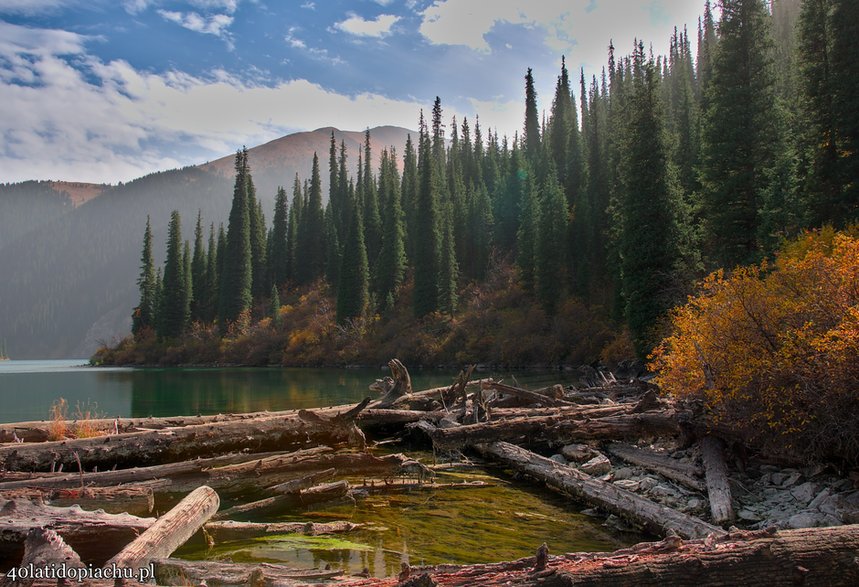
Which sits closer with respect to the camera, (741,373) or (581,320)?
(741,373)

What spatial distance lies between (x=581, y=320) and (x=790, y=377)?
4615 centimetres

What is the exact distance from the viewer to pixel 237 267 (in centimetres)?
9556

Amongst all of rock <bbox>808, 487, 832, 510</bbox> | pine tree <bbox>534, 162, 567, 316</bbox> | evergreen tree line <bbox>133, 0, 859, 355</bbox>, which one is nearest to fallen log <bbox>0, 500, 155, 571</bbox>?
rock <bbox>808, 487, 832, 510</bbox>

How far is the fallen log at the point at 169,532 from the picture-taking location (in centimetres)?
623

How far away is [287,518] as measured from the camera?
9.75 metres

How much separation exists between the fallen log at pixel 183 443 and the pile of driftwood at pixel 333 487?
0.10 ft

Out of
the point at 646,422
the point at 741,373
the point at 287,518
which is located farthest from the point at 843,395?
the point at 287,518

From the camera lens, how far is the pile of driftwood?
480cm

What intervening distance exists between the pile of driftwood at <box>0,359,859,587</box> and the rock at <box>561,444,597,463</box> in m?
0.29

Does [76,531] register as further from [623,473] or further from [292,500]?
[623,473]

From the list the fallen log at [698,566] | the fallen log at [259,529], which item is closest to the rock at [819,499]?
the fallen log at [698,566]

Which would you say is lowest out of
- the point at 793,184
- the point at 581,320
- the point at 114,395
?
the point at 114,395

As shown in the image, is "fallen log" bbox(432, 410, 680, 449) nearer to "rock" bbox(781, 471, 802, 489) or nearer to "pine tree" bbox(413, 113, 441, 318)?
"rock" bbox(781, 471, 802, 489)

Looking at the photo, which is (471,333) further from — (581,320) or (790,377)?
(790,377)
